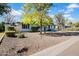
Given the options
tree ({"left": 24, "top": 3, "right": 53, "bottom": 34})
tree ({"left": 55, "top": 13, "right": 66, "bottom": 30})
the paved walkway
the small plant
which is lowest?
the paved walkway

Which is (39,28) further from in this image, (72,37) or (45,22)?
(72,37)

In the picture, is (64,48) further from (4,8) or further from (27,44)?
(4,8)

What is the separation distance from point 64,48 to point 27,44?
1.25 m

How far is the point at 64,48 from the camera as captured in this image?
937cm

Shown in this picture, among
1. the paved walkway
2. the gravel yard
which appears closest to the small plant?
the gravel yard

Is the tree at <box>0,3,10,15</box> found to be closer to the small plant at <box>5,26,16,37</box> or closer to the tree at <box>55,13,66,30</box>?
the small plant at <box>5,26,16,37</box>

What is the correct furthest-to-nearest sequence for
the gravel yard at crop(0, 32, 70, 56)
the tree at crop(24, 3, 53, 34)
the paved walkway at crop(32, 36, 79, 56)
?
the tree at crop(24, 3, 53, 34) < the gravel yard at crop(0, 32, 70, 56) < the paved walkway at crop(32, 36, 79, 56)

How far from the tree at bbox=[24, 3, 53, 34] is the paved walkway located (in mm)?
953

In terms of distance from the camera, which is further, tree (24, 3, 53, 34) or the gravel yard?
tree (24, 3, 53, 34)

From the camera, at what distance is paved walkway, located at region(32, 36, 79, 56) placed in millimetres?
9046

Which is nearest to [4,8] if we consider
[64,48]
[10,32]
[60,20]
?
[10,32]

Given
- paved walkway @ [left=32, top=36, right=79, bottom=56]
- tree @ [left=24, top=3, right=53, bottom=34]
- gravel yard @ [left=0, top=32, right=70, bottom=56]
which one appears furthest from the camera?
tree @ [left=24, top=3, right=53, bottom=34]

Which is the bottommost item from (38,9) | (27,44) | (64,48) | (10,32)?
(64,48)

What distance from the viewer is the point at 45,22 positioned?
9.66 metres
